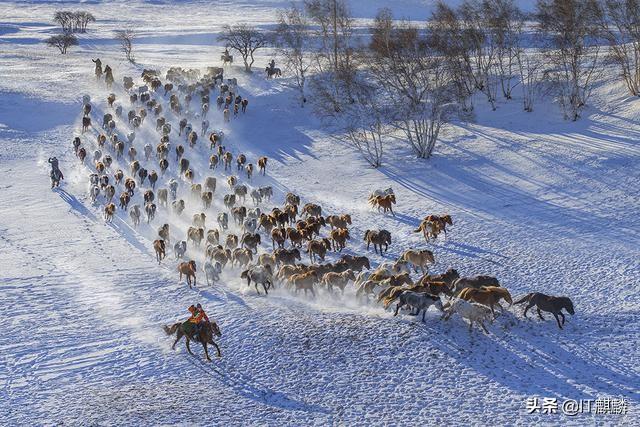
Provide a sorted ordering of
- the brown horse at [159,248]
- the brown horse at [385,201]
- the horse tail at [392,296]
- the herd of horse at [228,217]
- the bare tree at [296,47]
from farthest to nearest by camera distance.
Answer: the bare tree at [296,47]
the brown horse at [385,201]
the brown horse at [159,248]
the herd of horse at [228,217]
the horse tail at [392,296]

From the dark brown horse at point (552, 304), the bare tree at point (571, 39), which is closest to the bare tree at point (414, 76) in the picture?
the bare tree at point (571, 39)

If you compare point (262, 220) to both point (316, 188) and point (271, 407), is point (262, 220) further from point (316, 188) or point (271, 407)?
point (271, 407)

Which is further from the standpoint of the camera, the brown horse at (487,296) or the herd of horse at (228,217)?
the herd of horse at (228,217)

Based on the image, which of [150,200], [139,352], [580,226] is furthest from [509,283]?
[150,200]

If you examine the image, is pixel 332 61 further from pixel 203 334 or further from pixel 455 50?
pixel 203 334

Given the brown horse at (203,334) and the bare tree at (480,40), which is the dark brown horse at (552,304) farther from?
the bare tree at (480,40)

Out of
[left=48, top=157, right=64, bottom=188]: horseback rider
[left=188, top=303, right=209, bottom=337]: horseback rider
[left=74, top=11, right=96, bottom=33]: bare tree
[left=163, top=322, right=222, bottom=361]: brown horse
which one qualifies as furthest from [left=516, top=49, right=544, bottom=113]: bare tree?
[left=74, top=11, right=96, bottom=33]: bare tree
